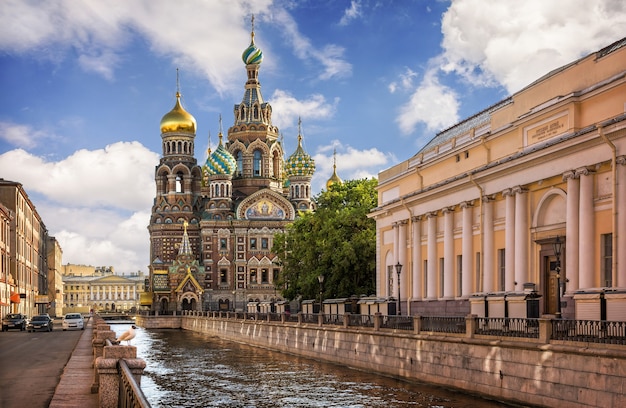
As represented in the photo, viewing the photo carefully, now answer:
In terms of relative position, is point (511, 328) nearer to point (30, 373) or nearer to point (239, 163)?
point (30, 373)

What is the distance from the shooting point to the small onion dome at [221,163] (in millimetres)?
124812

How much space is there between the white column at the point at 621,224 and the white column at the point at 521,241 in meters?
6.62

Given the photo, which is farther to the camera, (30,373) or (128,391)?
(30,373)

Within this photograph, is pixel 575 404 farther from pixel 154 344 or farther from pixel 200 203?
pixel 200 203

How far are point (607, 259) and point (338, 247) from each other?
33.7 metres

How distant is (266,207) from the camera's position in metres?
124

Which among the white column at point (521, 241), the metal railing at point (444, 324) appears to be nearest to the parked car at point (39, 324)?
the metal railing at point (444, 324)

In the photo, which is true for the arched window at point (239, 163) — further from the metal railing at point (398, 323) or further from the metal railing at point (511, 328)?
the metal railing at point (511, 328)

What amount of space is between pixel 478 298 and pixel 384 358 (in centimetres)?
438

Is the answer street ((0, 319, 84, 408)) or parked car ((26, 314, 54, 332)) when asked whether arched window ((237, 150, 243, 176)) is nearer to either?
parked car ((26, 314, 54, 332))

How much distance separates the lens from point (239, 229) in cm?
12356

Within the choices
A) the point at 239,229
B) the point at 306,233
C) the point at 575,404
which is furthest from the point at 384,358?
the point at 239,229

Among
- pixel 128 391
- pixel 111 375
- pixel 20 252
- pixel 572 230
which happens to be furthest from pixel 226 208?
pixel 128 391

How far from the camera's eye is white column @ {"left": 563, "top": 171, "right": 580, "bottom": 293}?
2950cm
